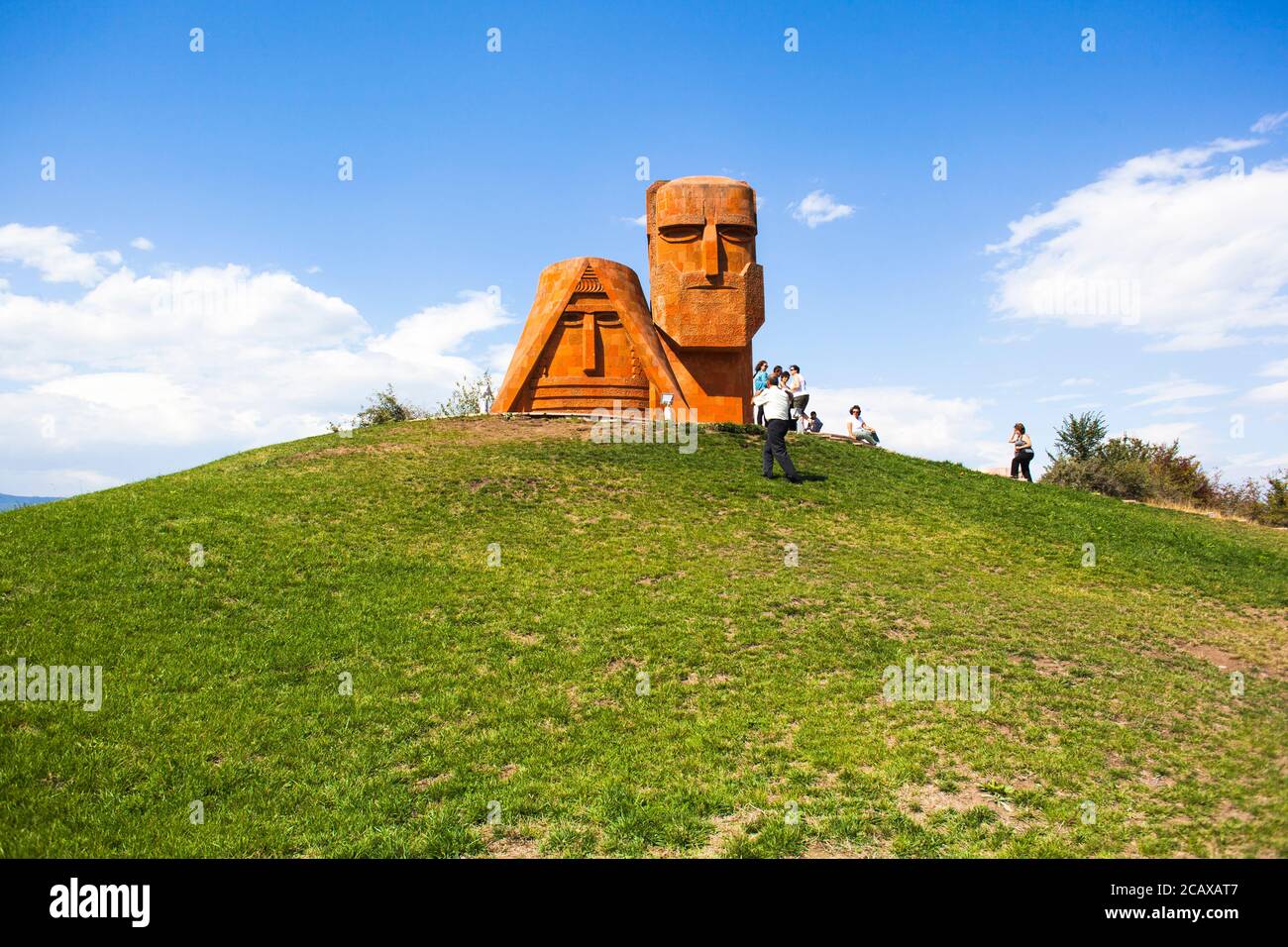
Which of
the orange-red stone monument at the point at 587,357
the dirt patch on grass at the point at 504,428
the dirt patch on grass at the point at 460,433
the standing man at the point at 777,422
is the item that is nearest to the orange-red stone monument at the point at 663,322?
the orange-red stone monument at the point at 587,357

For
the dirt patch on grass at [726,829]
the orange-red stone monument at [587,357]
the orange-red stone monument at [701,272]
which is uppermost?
the orange-red stone monument at [701,272]

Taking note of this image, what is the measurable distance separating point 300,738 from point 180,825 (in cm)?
148

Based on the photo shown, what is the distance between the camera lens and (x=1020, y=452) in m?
24.5

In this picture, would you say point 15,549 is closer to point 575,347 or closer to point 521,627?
point 521,627

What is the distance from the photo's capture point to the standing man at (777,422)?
16891mm

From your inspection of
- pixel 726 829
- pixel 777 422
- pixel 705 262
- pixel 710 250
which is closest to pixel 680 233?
pixel 710 250

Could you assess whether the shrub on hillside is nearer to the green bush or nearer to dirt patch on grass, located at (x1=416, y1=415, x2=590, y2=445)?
the green bush

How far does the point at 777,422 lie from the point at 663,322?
1151cm

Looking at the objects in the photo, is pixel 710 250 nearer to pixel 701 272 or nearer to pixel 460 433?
pixel 701 272

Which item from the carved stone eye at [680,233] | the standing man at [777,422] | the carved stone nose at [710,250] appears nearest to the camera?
the standing man at [777,422]

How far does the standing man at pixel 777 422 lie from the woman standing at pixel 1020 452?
996cm

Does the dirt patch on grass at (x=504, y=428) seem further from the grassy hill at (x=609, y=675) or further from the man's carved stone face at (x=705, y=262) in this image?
the man's carved stone face at (x=705, y=262)

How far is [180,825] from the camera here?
20.2ft
